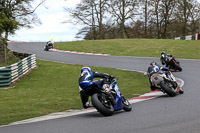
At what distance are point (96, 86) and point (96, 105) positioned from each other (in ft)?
1.71

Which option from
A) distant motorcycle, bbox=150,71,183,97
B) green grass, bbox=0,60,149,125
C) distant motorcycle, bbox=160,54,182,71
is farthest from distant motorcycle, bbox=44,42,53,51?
distant motorcycle, bbox=150,71,183,97

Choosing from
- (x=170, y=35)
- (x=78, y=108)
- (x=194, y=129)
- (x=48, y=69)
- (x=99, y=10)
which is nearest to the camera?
(x=194, y=129)

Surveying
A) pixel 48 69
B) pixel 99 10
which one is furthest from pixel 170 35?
pixel 48 69

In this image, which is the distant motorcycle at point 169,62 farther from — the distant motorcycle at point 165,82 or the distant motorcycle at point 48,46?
the distant motorcycle at point 48,46

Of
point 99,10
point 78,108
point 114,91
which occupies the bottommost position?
point 78,108

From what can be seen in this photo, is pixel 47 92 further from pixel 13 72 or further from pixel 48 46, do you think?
pixel 48 46

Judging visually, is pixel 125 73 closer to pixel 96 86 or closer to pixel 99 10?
pixel 96 86

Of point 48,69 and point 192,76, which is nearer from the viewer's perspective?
point 192,76

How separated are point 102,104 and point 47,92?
21.0ft

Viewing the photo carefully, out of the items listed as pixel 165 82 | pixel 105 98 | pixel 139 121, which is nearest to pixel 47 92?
pixel 165 82

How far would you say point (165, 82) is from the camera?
11078mm

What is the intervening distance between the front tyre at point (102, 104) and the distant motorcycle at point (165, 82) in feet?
10.6

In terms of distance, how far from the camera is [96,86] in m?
8.04

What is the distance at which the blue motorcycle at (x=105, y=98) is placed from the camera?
7773 millimetres
